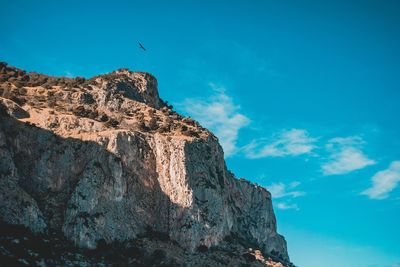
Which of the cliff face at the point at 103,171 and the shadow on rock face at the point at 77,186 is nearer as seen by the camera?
the shadow on rock face at the point at 77,186

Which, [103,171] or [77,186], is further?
[103,171]

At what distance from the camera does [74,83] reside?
4427 inches

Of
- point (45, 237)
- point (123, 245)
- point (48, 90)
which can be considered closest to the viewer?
point (45, 237)

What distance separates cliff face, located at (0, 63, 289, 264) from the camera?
76.1m

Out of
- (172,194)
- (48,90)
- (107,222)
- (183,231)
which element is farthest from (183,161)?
(48,90)

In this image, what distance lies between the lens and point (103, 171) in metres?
83.0

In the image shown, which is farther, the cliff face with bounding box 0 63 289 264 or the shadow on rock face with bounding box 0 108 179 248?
the cliff face with bounding box 0 63 289 264

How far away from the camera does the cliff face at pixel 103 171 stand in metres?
76.1

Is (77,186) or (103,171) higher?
(103,171)

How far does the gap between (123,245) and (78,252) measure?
7824mm

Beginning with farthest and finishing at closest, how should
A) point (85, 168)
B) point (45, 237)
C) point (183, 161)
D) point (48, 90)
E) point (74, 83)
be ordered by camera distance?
1. point (74, 83)
2. point (48, 90)
3. point (183, 161)
4. point (85, 168)
5. point (45, 237)

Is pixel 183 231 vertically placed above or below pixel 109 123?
below

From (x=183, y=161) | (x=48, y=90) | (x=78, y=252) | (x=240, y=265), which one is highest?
(x=48, y=90)

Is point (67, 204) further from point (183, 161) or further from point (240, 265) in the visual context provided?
point (240, 265)
